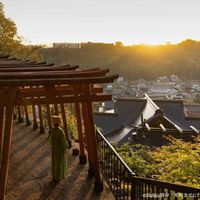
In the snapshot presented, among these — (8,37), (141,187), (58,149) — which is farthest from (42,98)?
(8,37)

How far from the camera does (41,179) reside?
786 centimetres

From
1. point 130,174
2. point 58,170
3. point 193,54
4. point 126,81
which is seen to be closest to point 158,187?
A: point 130,174

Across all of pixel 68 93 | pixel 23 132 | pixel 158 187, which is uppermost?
pixel 68 93

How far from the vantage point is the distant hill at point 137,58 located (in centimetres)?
11725

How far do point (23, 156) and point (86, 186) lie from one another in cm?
287

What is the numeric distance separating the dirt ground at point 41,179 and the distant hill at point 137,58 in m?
102

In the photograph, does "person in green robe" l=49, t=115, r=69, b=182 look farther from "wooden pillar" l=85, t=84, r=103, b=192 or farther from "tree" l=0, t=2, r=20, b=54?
"tree" l=0, t=2, r=20, b=54

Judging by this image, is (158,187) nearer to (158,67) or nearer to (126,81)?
(126,81)

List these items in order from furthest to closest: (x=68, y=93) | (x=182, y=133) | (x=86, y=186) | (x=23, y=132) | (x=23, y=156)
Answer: (x=182, y=133) < (x=23, y=132) < (x=23, y=156) < (x=68, y=93) < (x=86, y=186)

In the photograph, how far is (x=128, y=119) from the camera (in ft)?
110

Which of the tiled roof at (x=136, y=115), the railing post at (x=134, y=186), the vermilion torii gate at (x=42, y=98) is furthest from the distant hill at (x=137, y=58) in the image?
the railing post at (x=134, y=186)

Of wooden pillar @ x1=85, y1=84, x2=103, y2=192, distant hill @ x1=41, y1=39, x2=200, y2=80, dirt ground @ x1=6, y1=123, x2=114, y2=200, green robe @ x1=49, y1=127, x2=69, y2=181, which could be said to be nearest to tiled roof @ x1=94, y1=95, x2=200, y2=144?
dirt ground @ x1=6, y1=123, x2=114, y2=200

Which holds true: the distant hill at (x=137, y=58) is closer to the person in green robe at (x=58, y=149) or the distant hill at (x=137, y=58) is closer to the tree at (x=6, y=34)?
the tree at (x=6, y=34)

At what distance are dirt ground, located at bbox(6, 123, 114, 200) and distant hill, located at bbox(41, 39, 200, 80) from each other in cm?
10246
